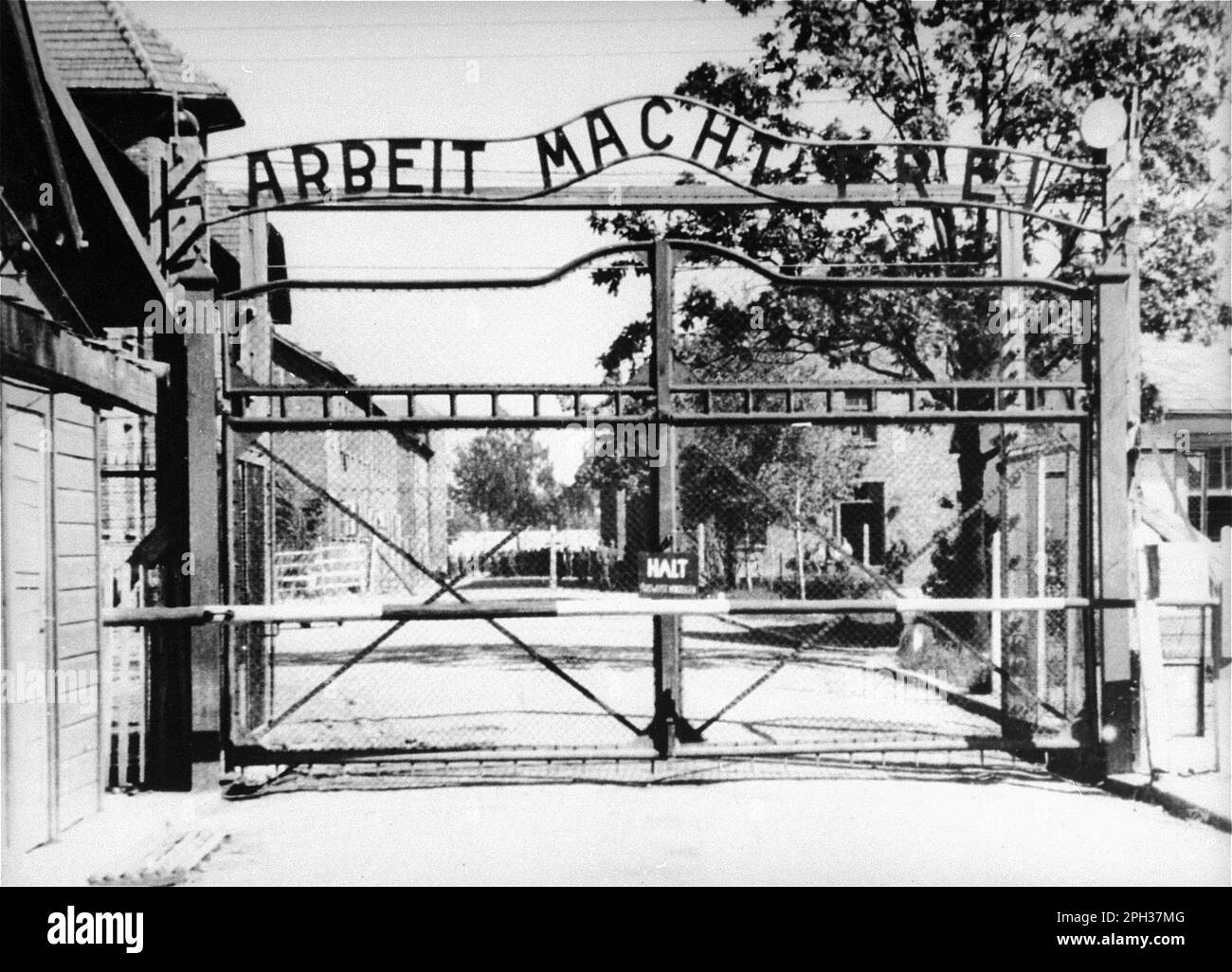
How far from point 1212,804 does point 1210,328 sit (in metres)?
9.42

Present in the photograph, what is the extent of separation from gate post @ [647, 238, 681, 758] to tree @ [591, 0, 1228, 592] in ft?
17.5

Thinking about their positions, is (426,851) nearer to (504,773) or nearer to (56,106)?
(504,773)

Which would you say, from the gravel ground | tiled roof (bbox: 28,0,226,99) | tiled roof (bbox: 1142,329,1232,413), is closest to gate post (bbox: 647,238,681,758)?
the gravel ground

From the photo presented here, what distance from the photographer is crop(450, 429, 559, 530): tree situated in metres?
47.9

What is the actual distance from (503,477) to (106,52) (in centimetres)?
3564

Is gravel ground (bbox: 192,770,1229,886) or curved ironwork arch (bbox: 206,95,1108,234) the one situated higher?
curved ironwork arch (bbox: 206,95,1108,234)

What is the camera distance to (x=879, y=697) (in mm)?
11617

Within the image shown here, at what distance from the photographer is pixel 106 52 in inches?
644

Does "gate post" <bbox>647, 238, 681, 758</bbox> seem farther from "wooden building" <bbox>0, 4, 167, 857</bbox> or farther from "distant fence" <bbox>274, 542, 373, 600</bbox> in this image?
"distant fence" <bbox>274, 542, 373, 600</bbox>

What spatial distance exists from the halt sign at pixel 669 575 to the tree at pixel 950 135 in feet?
19.8
